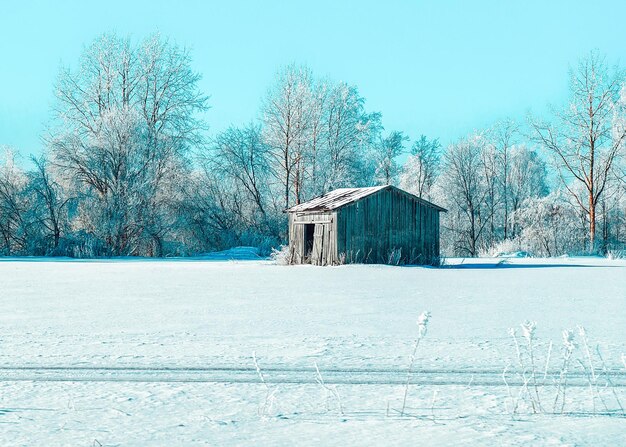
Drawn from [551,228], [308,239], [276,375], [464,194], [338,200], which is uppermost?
[464,194]

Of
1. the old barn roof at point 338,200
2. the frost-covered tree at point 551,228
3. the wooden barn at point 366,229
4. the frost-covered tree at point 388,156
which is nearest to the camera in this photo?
the wooden barn at point 366,229

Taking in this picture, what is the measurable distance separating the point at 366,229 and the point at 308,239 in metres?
2.94

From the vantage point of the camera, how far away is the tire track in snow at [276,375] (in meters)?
5.24

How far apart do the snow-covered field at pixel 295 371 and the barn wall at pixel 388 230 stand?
1187 cm

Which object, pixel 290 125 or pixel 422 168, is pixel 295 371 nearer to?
pixel 290 125

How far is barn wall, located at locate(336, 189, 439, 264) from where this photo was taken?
2383 cm

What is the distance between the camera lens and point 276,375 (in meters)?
5.46

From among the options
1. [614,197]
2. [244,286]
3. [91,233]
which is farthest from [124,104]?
[614,197]

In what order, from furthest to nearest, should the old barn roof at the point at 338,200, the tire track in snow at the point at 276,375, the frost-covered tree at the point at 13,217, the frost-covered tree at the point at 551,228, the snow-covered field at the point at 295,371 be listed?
1. the frost-covered tree at the point at 551,228
2. the frost-covered tree at the point at 13,217
3. the old barn roof at the point at 338,200
4. the tire track in snow at the point at 276,375
5. the snow-covered field at the point at 295,371

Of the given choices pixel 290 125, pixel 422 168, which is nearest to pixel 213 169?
pixel 290 125

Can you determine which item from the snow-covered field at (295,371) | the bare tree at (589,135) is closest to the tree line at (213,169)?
the bare tree at (589,135)

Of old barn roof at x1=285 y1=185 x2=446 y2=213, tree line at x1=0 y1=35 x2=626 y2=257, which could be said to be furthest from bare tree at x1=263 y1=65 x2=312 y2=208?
old barn roof at x1=285 y1=185 x2=446 y2=213

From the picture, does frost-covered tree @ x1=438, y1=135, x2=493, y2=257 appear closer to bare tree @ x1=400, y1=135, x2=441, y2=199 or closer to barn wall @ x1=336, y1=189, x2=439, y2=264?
bare tree @ x1=400, y1=135, x2=441, y2=199

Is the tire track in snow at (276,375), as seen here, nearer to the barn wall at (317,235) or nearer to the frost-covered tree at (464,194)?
the barn wall at (317,235)
